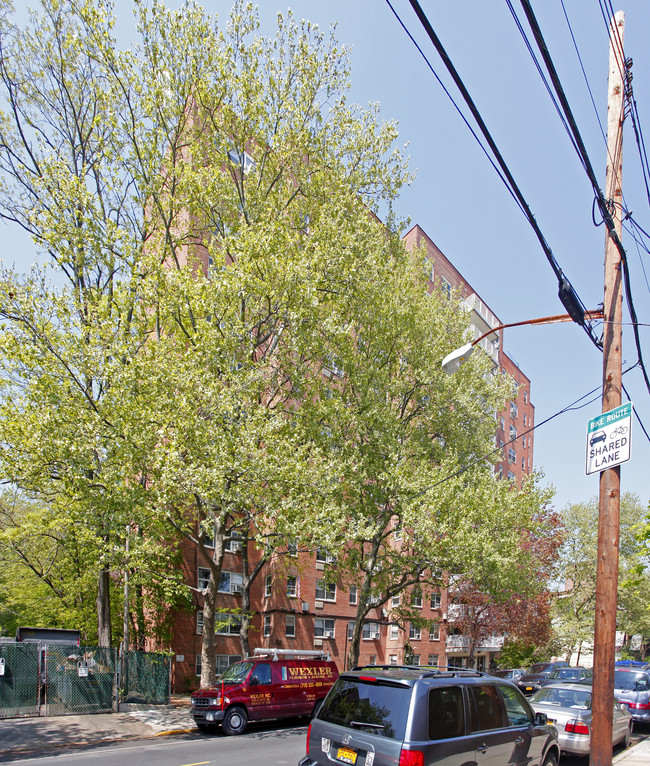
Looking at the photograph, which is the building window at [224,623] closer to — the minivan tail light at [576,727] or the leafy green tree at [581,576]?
the minivan tail light at [576,727]

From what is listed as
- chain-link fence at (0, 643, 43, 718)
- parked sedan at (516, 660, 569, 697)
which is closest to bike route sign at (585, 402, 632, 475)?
parked sedan at (516, 660, 569, 697)

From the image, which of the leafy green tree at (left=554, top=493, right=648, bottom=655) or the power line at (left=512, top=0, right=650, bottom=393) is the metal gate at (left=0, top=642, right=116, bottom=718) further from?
the leafy green tree at (left=554, top=493, right=648, bottom=655)

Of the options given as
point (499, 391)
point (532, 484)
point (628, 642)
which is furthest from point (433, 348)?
point (628, 642)

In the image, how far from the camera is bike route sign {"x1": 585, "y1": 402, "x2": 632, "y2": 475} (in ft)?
26.8

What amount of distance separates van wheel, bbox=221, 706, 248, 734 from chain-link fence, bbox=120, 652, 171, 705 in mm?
6246

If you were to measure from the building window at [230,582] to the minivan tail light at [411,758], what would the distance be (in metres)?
24.5

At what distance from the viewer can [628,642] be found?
65250 mm

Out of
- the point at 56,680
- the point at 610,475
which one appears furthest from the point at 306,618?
the point at 610,475

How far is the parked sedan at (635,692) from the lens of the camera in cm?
1777

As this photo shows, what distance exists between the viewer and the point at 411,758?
6.00 meters

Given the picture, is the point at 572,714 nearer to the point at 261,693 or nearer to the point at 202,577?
the point at 261,693

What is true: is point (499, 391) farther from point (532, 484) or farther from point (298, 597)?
point (298, 597)

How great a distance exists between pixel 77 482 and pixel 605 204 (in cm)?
1304

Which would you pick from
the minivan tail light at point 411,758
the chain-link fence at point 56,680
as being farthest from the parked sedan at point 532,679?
the minivan tail light at point 411,758
